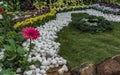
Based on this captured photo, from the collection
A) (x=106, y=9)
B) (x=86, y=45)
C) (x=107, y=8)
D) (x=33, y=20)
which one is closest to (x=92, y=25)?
(x=33, y=20)

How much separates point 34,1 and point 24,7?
92 centimetres

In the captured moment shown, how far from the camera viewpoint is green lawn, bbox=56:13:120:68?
8.75 m

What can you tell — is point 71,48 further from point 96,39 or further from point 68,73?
point 68,73

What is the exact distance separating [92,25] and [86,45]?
7.33ft

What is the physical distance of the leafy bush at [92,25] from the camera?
11.7 meters

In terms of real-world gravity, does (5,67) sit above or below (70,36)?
above

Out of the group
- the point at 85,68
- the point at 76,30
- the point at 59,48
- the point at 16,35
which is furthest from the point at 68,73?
the point at 76,30

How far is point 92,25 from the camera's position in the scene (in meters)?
12.0

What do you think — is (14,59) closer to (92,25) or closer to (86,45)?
(86,45)

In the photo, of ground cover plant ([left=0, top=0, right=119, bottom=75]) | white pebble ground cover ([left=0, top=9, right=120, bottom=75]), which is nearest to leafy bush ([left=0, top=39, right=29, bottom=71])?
ground cover plant ([left=0, top=0, right=119, bottom=75])

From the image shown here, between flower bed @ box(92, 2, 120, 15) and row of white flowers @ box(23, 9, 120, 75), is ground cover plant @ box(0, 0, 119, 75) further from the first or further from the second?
flower bed @ box(92, 2, 120, 15)

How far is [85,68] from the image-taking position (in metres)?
6.89

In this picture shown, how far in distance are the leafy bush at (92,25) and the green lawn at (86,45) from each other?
204mm

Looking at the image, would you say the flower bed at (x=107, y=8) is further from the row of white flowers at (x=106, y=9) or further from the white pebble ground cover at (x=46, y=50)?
the white pebble ground cover at (x=46, y=50)
